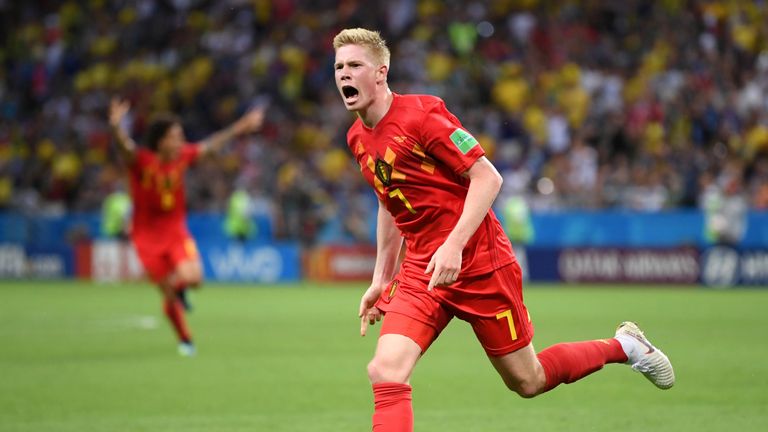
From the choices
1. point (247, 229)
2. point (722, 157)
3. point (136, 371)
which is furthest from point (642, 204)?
point (136, 371)

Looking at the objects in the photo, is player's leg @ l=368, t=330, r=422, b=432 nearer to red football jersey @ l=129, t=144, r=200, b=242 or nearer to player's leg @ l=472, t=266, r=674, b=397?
player's leg @ l=472, t=266, r=674, b=397

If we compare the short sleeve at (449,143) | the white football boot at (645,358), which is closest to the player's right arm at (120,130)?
the white football boot at (645,358)

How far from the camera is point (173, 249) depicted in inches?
481

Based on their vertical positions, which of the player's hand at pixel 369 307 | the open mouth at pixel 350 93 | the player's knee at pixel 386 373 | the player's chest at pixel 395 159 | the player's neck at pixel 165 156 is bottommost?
the player's knee at pixel 386 373

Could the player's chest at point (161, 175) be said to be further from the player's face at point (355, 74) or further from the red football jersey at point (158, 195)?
the player's face at point (355, 74)

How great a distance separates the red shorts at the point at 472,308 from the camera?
17.8 feet

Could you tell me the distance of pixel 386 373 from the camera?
5207mm

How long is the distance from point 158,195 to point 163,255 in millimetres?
617

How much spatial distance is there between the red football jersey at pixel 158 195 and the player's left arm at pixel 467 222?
7255mm

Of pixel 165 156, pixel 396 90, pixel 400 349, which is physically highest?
pixel 396 90

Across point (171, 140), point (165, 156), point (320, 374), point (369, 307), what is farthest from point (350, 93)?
point (165, 156)

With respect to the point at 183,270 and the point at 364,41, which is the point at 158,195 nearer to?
the point at 183,270

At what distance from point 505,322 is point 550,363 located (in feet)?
1.56

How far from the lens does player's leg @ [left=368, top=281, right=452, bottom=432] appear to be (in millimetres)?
5129
